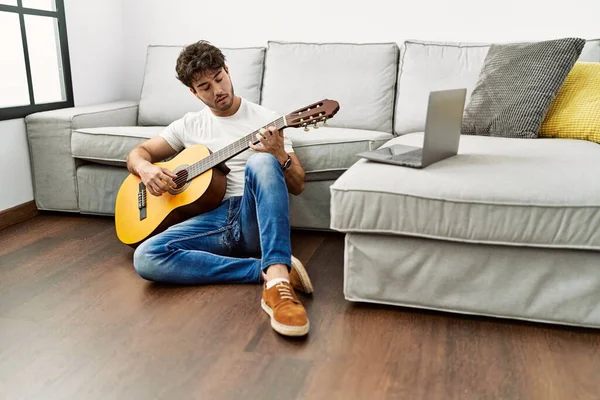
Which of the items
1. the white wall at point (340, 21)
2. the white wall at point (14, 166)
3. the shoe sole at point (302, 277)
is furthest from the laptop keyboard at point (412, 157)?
the white wall at point (14, 166)

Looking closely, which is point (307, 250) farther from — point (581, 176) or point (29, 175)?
point (29, 175)

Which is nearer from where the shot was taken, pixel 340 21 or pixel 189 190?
pixel 189 190

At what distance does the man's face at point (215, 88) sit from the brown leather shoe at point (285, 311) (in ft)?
2.30

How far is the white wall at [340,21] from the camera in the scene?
2.72 metres

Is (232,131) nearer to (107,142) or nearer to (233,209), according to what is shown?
(233,209)

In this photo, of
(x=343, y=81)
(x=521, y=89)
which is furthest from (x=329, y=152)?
(x=521, y=89)

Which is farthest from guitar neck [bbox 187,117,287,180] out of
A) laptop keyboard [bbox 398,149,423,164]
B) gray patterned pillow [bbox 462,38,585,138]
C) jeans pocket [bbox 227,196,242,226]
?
gray patterned pillow [bbox 462,38,585,138]

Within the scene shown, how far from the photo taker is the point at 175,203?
1908 millimetres

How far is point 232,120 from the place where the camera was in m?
2.00

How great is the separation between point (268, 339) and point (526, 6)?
2.19 m

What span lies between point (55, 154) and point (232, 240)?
4.09ft

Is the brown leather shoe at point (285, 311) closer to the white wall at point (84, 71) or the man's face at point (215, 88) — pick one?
the man's face at point (215, 88)

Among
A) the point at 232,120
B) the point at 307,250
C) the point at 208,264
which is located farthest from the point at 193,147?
the point at 307,250

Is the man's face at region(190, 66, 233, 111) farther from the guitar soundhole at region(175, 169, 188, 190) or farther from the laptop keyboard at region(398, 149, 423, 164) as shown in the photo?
the laptop keyboard at region(398, 149, 423, 164)
